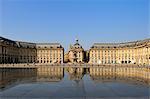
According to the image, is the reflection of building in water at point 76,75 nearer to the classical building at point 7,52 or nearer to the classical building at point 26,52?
the classical building at point 7,52

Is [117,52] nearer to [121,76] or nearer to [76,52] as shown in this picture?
[76,52]

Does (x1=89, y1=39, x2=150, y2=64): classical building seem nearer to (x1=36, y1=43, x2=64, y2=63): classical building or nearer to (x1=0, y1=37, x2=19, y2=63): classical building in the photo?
(x1=36, y1=43, x2=64, y2=63): classical building

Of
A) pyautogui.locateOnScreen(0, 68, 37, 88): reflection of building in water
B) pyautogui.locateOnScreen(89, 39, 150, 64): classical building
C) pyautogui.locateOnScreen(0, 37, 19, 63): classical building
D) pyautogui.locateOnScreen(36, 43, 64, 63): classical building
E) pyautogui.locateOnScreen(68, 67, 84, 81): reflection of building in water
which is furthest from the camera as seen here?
pyautogui.locateOnScreen(36, 43, 64, 63): classical building

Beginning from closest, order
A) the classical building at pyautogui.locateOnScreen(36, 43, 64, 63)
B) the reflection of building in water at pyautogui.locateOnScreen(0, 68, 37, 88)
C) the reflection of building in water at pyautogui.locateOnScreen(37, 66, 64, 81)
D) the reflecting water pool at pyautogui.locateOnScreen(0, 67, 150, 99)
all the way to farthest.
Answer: the reflecting water pool at pyautogui.locateOnScreen(0, 67, 150, 99), the reflection of building in water at pyautogui.locateOnScreen(0, 68, 37, 88), the reflection of building in water at pyautogui.locateOnScreen(37, 66, 64, 81), the classical building at pyautogui.locateOnScreen(36, 43, 64, 63)

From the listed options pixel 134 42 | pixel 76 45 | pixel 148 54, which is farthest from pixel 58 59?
pixel 148 54

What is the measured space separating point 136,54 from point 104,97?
152 metres

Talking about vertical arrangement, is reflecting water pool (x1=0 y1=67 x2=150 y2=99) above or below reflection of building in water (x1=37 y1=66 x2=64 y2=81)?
above

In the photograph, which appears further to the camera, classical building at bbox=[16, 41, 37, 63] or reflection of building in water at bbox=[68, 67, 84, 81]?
classical building at bbox=[16, 41, 37, 63]

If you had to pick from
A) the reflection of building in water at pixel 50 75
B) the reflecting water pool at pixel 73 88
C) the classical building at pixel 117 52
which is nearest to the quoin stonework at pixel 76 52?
the classical building at pixel 117 52

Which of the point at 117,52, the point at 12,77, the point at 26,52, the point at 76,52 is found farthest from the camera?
the point at 76,52

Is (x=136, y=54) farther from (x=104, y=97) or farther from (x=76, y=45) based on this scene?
(x=104, y=97)

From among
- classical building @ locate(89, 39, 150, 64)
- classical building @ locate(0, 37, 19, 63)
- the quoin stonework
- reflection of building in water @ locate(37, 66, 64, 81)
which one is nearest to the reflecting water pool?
reflection of building in water @ locate(37, 66, 64, 81)

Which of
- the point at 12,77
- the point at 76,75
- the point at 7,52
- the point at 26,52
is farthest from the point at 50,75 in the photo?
the point at 26,52

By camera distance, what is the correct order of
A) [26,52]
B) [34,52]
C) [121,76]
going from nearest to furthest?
[121,76] → [26,52] → [34,52]
